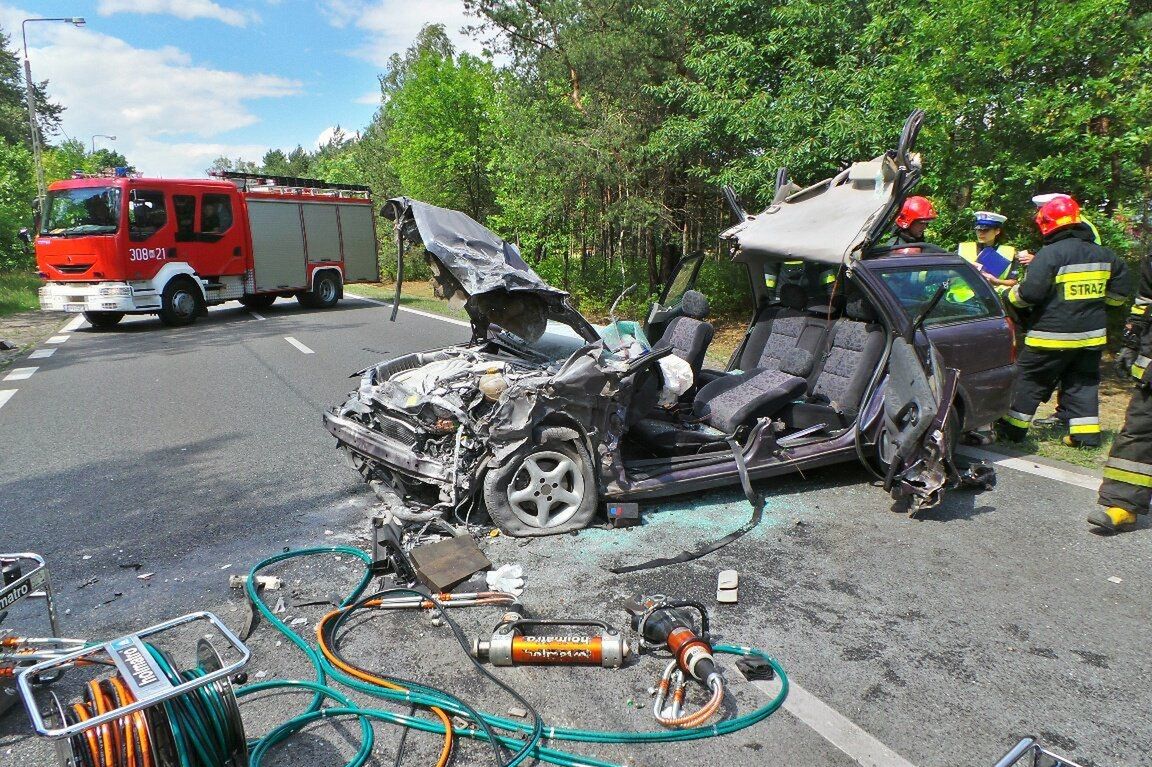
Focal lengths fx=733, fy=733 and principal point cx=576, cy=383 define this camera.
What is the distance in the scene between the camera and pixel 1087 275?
5.79 meters

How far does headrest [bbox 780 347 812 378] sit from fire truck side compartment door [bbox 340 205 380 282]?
50.0 ft

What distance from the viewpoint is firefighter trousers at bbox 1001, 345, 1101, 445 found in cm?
589

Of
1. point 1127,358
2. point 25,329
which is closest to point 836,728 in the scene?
point 1127,358

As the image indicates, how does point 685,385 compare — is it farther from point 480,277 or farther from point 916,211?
point 916,211

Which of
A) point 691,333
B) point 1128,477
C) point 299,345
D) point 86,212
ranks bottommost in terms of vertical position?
point 299,345

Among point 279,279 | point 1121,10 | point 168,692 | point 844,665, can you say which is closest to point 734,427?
point 844,665

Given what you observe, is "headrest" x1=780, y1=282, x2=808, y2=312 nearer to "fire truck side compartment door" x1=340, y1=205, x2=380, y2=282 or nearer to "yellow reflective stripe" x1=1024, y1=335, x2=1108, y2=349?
"yellow reflective stripe" x1=1024, y1=335, x2=1108, y2=349

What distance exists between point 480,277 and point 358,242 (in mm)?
15517

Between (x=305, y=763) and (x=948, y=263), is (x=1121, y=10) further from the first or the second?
(x=305, y=763)

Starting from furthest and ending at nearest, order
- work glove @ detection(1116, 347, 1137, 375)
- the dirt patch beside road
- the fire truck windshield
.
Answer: the fire truck windshield
the dirt patch beside road
work glove @ detection(1116, 347, 1137, 375)

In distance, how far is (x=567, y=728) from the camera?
2740 mm

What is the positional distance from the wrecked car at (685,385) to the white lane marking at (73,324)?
41.7 feet

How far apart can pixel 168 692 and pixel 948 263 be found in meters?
5.47

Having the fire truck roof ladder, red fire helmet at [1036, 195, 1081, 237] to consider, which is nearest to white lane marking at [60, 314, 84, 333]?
the fire truck roof ladder
